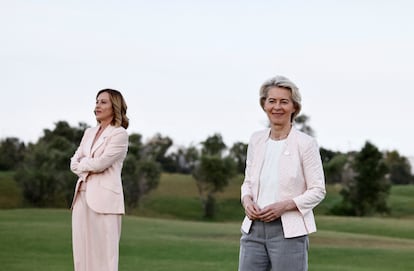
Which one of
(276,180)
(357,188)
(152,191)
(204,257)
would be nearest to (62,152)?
(152,191)

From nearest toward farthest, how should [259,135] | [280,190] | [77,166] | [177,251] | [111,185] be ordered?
[280,190], [259,135], [77,166], [111,185], [177,251]

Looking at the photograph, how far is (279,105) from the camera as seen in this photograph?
5.98 m

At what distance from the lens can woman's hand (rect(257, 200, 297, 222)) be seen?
5734 mm

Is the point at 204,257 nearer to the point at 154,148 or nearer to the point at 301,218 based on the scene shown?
the point at 301,218

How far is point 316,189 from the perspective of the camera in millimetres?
5871

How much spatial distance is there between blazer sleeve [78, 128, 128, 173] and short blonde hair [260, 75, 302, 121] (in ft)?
10.2

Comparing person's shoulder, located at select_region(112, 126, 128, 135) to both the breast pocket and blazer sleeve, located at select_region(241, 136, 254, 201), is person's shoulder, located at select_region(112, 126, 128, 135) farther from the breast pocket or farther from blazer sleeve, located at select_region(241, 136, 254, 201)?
blazer sleeve, located at select_region(241, 136, 254, 201)

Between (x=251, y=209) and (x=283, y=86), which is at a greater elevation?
(x=283, y=86)

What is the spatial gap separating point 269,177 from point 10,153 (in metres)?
64.2

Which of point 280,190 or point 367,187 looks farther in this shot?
point 367,187

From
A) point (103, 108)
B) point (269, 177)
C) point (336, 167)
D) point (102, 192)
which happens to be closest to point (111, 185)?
point (102, 192)

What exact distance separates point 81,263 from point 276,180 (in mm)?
3816

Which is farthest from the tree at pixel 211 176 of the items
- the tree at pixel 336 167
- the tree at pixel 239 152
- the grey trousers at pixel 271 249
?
the grey trousers at pixel 271 249

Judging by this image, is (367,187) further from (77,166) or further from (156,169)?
(77,166)
